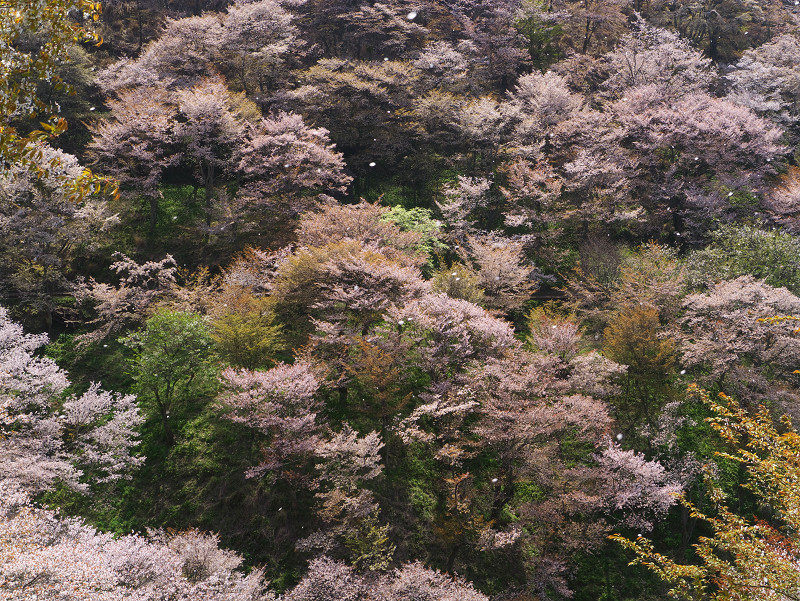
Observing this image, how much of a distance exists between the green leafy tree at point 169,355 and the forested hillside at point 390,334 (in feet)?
0.44

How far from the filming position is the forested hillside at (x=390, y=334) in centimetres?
1224

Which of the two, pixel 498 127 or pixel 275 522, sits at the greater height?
pixel 498 127

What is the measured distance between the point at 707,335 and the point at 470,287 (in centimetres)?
930

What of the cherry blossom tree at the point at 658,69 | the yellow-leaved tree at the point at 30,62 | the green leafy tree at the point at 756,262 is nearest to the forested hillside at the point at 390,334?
the yellow-leaved tree at the point at 30,62

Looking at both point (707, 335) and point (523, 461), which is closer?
point (523, 461)

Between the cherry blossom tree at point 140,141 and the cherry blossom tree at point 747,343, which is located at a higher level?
the cherry blossom tree at point 140,141

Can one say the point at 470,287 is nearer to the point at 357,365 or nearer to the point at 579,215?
the point at 357,365

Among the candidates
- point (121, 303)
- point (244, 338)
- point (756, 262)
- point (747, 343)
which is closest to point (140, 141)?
point (121, 303)

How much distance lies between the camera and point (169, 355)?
1703 cm

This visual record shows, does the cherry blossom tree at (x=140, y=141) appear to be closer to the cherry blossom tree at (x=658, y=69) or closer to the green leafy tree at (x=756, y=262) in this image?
the green leafy tree at (x=756, y=262)

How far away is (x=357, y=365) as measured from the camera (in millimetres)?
16656

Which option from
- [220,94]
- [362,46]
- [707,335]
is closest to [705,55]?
[362,46]

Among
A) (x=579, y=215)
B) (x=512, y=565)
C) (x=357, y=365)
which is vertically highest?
(x=579, y=215)

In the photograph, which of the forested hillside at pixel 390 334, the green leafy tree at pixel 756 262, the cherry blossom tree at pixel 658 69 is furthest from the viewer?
the cherry blossom tree at pixel 658 69
